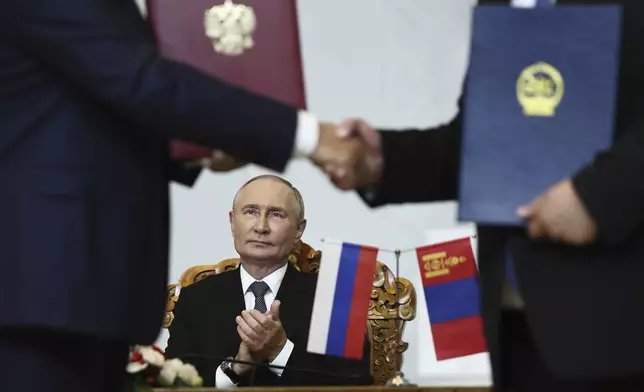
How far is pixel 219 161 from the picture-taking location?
1959mm

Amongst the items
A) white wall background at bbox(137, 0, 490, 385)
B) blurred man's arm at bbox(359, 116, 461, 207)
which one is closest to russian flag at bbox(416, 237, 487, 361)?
white wall background at bbox(137, 0, 490, 385)

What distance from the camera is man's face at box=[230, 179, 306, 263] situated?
3885 mm

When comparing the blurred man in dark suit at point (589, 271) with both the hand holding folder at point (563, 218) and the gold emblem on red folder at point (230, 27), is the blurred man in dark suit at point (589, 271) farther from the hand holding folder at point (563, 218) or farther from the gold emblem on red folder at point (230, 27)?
the gold emblem on red folder at point (230, 27)

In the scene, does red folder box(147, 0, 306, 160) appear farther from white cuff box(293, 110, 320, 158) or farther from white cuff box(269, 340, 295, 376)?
white cuff box(269, 340, 295, 376)

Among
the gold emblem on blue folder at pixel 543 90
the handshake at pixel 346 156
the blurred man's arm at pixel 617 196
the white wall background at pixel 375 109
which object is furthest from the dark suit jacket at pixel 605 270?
the white wall background at pixel 375 109

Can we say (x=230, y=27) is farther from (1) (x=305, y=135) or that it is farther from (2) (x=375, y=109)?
(2) (x=375, y=109)

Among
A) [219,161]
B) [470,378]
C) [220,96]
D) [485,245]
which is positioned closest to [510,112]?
[485,245]

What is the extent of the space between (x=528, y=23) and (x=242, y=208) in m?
2.49

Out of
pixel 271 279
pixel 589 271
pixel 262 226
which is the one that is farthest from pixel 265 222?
pixel 589 271

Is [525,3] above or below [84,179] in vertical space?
above

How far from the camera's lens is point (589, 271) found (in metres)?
1.57

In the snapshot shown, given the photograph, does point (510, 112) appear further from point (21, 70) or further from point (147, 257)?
point (21, 70)

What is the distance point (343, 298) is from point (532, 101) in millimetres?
2173

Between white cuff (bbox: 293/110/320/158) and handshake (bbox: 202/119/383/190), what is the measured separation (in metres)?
0.02
